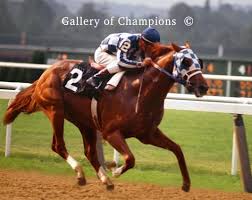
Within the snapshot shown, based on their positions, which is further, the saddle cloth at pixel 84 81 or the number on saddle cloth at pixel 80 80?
the number on saddle cloth at pixel 80 80

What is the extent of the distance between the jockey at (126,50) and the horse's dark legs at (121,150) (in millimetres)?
493

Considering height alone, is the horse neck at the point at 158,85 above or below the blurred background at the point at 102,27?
below

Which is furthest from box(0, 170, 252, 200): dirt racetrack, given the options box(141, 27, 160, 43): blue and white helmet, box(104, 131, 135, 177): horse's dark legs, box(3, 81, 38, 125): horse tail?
box(141, 27, 160, 43): blue and white helmet

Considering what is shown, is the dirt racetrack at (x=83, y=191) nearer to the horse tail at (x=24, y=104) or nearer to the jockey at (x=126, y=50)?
the horse tail at (x=24, y=104)

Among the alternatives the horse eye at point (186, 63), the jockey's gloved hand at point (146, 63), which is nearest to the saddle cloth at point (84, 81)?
→ the jockey's gloved hand at point (146, 63)

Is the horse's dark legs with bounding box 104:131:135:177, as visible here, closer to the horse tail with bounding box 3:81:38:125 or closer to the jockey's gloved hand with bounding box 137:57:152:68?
the jockey's gloved hand with bounding box 137:57:152:68

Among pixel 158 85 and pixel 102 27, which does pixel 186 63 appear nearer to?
pixel 158 85

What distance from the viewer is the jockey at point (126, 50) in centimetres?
595

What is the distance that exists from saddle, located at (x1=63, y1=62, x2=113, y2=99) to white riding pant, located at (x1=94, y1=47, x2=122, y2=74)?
0.06 meters

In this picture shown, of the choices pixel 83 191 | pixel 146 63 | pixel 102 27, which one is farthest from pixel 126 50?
pixel 102 27

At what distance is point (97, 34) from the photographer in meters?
20.9

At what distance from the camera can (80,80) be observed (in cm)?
635

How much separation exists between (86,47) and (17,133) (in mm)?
13304

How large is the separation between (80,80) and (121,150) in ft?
2.81
